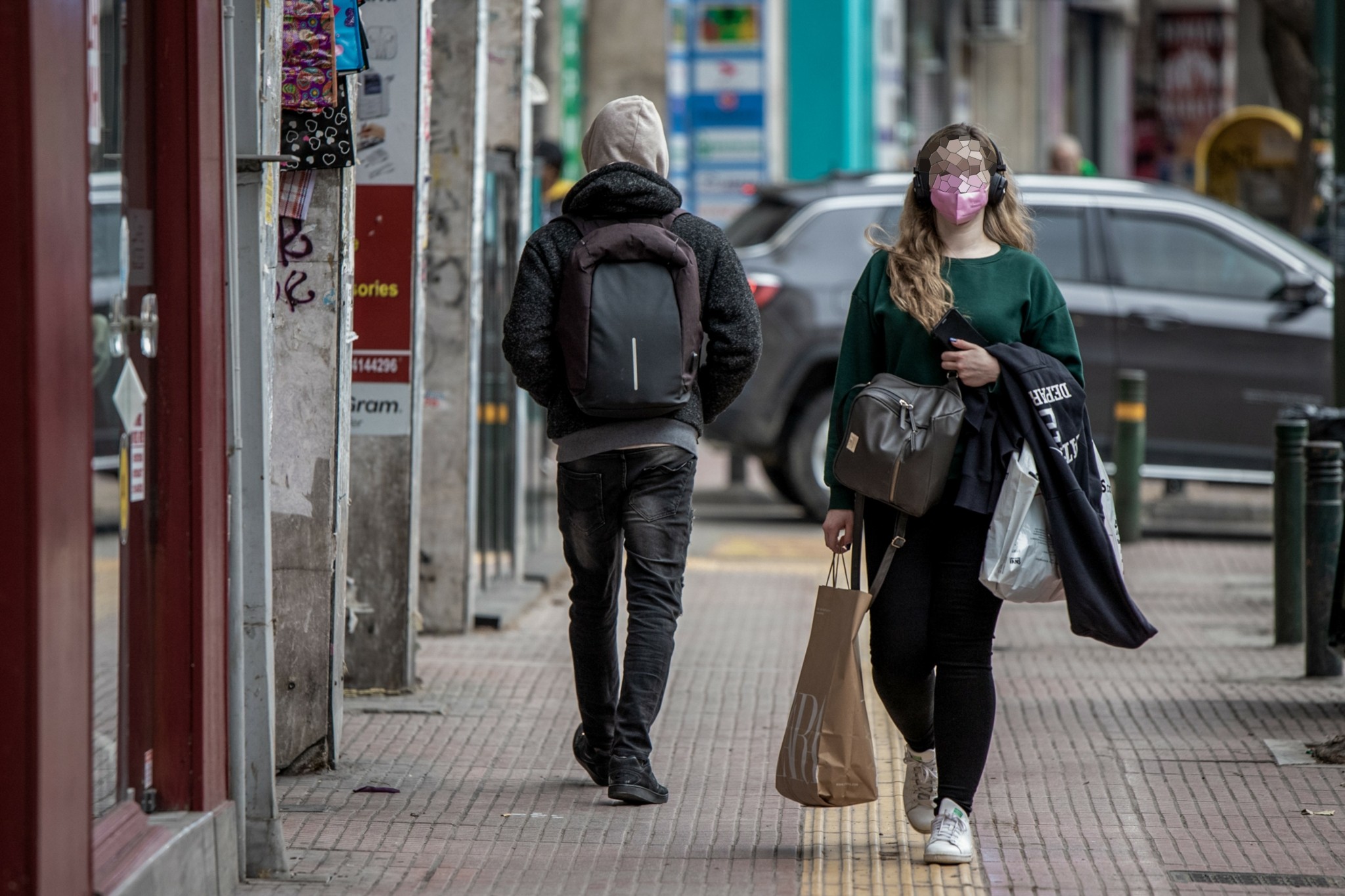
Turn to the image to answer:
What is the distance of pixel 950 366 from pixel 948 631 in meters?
0.62

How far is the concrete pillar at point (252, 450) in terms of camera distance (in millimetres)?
4336

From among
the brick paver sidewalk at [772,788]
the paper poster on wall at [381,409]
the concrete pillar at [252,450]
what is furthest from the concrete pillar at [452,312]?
the concrete pillar at [252,450]

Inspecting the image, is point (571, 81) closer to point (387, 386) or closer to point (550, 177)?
point (550, 177)

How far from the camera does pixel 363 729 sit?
6285 millimetres

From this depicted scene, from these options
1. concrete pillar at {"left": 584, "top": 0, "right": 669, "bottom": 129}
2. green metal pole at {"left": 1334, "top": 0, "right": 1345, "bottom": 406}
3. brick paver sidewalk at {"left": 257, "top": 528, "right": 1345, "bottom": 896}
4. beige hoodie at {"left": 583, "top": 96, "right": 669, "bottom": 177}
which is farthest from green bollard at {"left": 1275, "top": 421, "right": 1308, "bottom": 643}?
concrete pillar at {"left": 584, "top": 0, "right": 669, "bottom": 129}

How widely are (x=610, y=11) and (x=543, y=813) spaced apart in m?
14.2

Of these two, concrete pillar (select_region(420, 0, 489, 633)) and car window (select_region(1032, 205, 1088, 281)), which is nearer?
concrete pillar (select_region(420, 0, 489, 633))

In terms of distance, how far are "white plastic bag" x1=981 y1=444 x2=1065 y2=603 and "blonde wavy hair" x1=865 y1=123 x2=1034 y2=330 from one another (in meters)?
0.41

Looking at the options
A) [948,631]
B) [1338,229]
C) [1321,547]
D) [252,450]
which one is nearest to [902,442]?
[948,631]

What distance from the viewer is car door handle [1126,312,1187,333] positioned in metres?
11.3

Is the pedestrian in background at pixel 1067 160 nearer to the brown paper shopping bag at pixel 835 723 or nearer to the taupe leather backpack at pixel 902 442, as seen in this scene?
the taupe leather backpack at pixel 902 442

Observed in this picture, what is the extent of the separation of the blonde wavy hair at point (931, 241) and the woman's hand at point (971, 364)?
0.28ft

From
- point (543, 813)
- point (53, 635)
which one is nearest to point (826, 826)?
point (543, 813)

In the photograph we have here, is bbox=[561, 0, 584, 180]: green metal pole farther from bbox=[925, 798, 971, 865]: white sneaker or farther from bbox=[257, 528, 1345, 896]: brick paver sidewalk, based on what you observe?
bbox=[925, 798, 971, 865]: white sneaker
